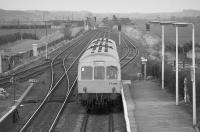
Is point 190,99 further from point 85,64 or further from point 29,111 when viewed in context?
point 29,111

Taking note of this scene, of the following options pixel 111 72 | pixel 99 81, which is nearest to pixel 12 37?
pixel 111 72

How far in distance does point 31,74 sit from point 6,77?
2.44m

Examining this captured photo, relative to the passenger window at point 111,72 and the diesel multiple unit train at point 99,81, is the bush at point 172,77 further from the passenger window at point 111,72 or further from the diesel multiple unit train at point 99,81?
the passenger window at point 111,72

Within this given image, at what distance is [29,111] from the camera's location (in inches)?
931

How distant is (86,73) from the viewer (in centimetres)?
2309

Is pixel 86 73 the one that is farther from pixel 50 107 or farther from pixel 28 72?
pixel 28 72

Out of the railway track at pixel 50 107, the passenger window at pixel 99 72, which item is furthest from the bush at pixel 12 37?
the passenger window at pixel 99 72

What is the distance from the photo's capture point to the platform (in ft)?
60.1

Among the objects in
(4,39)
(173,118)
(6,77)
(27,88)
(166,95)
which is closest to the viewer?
(173,118)

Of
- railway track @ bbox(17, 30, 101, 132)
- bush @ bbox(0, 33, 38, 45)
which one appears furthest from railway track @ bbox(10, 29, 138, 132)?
bush @ bbox(0, 33, 38, 45)

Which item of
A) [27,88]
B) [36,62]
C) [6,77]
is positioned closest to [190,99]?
[27,88]

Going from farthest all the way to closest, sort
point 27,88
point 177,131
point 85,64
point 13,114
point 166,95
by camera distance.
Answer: point 27,88 → point 166,95 → point 85,64 → point 13,114 → point 177,131

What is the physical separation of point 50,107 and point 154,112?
595 centimetres

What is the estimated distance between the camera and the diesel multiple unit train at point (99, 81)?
22844 mm
